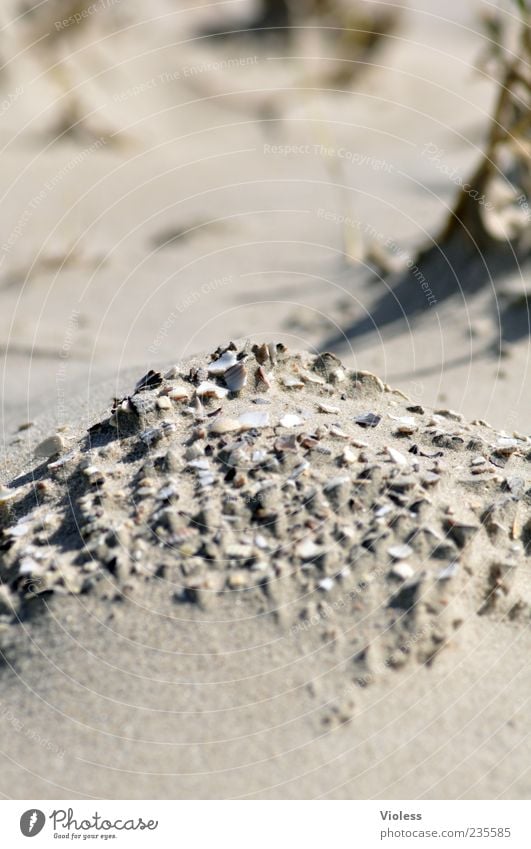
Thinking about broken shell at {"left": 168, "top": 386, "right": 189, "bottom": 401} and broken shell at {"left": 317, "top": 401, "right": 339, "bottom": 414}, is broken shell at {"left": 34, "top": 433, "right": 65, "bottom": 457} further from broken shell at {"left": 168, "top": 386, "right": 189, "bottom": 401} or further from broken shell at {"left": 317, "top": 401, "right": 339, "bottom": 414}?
broken shell at {"left": 317, "top": 401, "right": 339, "bottom": 414}

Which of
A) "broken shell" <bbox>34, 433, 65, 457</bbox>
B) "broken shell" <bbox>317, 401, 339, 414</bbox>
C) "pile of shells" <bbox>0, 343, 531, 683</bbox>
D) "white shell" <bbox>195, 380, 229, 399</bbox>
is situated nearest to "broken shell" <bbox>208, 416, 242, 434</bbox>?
"pile of shells" <bbox>0, 343, 531, 683</bbox>

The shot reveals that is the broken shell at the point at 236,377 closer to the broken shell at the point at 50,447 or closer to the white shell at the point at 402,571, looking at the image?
the broken shell at the point at 50,447

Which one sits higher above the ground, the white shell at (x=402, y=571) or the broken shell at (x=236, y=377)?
the broken shell at (x=236, y=377)

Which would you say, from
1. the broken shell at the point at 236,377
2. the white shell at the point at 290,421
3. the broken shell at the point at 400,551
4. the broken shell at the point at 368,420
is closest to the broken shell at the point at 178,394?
the broken shell at the point at 236,377

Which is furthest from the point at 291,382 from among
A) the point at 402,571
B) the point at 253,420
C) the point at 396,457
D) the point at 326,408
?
the point at 402,571

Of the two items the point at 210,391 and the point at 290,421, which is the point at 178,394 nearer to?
the point at 210,391

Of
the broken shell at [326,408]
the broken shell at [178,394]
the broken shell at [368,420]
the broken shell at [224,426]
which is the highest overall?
the broken shell at [178,394]

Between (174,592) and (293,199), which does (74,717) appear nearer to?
(174,592)
